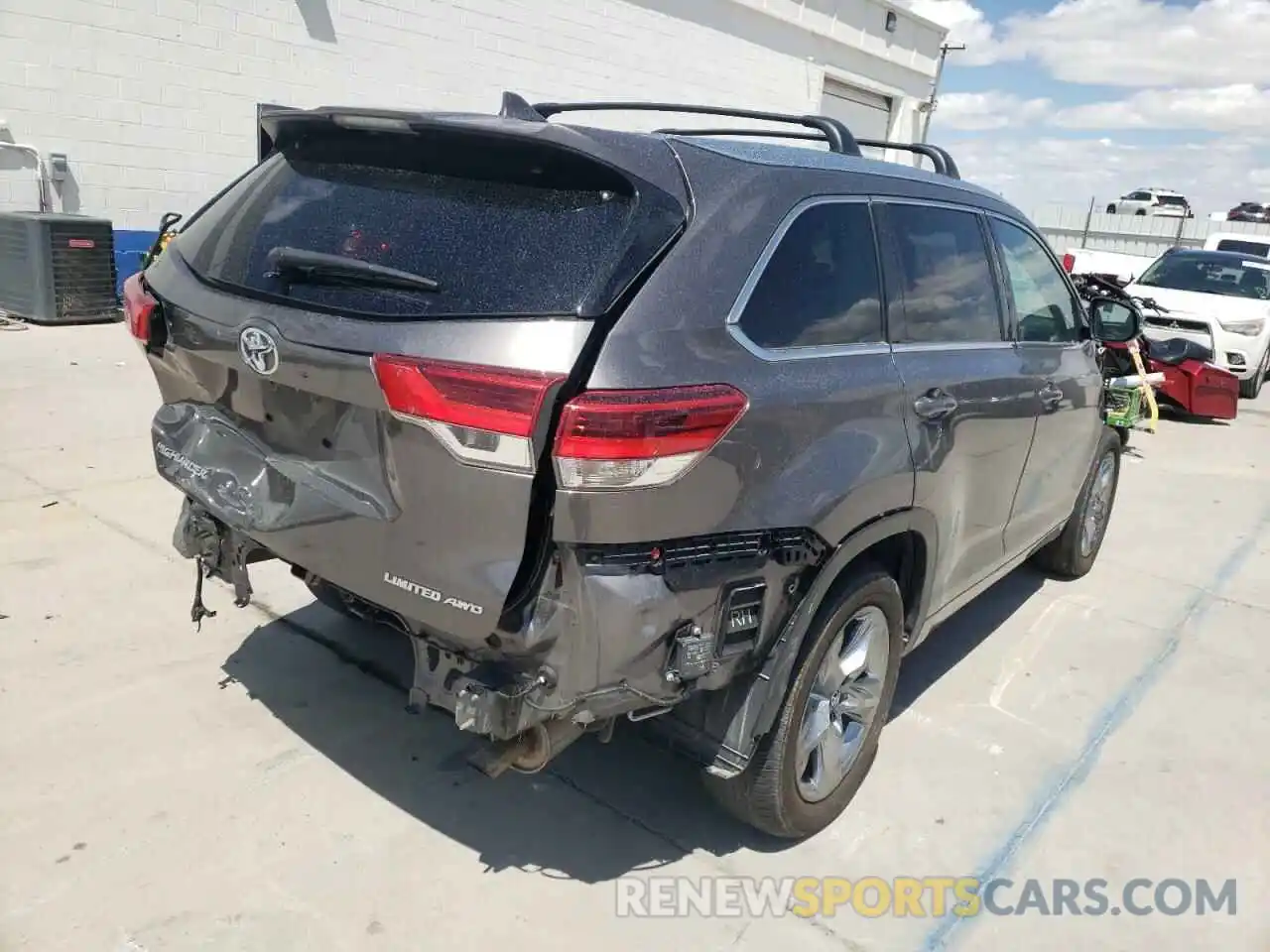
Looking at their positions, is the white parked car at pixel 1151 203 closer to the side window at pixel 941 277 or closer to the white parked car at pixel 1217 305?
the white parked car at pixel 1217 305

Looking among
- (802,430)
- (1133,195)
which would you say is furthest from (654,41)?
(1133,195)

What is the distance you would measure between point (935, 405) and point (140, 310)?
7.72 ft

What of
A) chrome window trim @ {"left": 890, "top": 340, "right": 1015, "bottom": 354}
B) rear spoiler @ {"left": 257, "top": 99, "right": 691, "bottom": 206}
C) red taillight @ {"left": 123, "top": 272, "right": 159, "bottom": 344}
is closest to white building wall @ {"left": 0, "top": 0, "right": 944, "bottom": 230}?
red taillight @ {"left": 123, "top": 272, "right": 159, "bottom": 344}

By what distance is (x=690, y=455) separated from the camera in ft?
7.11

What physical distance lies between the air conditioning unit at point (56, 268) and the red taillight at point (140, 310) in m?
7.46

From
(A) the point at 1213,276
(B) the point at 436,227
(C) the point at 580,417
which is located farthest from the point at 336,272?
(A) the point at 1213,276

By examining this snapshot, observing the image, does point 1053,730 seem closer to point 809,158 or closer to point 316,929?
point 809,158

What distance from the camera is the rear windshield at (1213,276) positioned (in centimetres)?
1188

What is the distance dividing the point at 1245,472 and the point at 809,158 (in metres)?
7.13

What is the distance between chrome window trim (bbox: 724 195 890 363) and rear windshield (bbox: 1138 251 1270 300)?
10.7 m

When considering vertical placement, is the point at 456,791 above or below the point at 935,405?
below

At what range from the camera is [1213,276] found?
39.4 ft

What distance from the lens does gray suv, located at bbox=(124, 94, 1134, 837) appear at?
6.98 ft

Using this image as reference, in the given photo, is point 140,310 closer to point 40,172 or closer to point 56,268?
point 56,268
